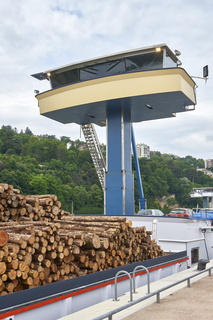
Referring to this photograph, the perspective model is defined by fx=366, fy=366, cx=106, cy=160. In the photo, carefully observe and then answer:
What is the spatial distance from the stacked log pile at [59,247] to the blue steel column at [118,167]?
9.79 meters

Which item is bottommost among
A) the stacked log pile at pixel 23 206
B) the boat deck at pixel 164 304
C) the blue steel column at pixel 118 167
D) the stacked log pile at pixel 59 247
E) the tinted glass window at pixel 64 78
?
the boat deck at pixel 164 304

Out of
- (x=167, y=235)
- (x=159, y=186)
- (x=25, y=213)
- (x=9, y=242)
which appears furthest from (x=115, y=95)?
(x=159, y=186)

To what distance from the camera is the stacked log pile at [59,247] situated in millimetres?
7336

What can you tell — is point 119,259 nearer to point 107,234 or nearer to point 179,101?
point 107,234

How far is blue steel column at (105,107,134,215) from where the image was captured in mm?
22342

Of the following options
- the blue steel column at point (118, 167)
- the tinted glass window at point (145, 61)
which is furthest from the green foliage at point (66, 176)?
the tinted glass window at point (145, 61)

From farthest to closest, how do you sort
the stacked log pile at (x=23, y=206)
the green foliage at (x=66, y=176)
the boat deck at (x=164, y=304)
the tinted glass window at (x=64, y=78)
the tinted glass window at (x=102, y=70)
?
1. the green foliage at (x=66, y=176)
2. the tinted glass window at (x=64, y=78)
3. the tinted glass window at (x=102, y=70)
4. the stacked log pile at (x=23, y=206)
5. the boat deck at (x=164, y=304)

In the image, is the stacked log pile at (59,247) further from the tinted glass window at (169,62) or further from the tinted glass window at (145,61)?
the tinted glass window at (169,62)

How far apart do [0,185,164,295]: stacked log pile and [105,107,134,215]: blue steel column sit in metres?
9.79

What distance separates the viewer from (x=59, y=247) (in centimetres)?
839

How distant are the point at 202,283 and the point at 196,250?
6108 mm

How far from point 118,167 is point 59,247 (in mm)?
14356

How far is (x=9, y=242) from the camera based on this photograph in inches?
299

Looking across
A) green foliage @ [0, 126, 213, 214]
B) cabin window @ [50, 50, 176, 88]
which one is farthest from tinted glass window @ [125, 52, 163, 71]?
green foliage @ [0, 126, 213, 214]
